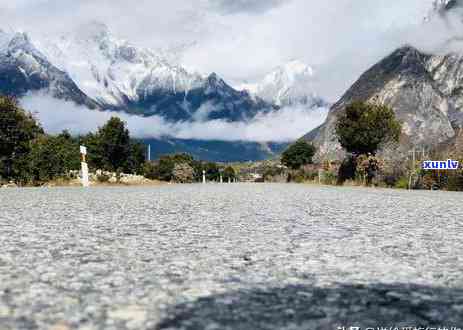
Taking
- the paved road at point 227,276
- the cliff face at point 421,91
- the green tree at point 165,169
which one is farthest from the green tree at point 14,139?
the green tree at point 165,169

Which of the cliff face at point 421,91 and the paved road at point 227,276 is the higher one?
the cliff face at point 421,91

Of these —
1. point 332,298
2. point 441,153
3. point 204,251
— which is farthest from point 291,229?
point 441,153

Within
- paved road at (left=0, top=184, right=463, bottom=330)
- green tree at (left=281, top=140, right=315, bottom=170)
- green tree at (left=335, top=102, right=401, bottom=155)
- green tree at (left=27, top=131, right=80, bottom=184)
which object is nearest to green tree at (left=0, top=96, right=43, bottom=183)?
green tree at (left=27, top=131, right=80, bottom=184)

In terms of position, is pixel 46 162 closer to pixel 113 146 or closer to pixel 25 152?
pixel 25 152

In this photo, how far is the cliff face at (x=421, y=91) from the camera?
413 feet

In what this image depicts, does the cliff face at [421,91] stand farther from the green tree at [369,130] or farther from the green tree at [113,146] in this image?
the green tree at [369,130]

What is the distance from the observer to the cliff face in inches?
4951

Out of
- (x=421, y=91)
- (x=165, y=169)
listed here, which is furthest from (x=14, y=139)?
(x=421, y=91)

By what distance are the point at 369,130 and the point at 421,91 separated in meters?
101

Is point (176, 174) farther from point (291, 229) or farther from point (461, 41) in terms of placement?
point (291, 229)

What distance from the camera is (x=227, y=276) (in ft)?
14.1

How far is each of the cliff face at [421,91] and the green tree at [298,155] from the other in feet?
66.5

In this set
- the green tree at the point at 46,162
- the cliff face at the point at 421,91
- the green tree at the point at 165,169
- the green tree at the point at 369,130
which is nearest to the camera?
the green tree at the point at 46,162

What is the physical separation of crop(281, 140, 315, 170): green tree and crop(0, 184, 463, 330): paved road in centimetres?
9448
